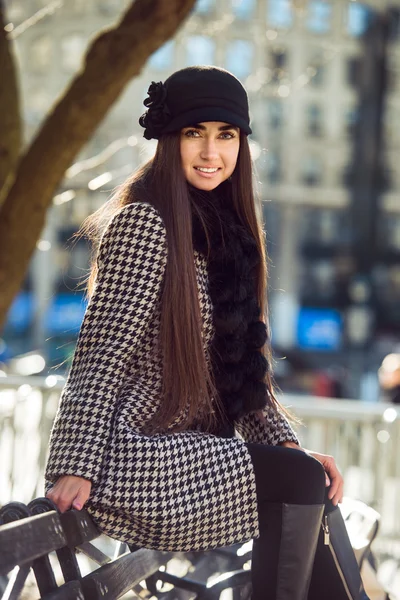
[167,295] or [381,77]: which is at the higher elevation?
[381,77]

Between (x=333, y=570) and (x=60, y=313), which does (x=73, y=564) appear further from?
(x=60, y=313)

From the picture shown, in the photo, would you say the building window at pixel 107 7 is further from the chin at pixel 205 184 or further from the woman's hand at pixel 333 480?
the woman's hand at pixel 333 480

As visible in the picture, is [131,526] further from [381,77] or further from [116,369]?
[381,77]

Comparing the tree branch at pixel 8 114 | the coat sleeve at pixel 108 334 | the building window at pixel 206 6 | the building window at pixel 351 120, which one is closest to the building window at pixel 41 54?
the building window at pixel 206 6

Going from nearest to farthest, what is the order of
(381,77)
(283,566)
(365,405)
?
(283,566), (365,405), (381,77)

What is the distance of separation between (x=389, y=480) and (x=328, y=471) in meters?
3.87

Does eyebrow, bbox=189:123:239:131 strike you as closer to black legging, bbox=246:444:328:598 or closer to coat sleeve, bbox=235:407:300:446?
coat sleeve, bbox=235:407:300:446

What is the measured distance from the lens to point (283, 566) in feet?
8.15

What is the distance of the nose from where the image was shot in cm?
292

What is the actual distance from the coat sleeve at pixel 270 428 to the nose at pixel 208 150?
0.77 m

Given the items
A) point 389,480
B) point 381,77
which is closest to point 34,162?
point 389,480

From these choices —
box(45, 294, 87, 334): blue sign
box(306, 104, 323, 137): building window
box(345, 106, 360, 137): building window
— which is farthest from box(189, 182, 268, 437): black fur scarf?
box(345, 106, 360, 137): building window

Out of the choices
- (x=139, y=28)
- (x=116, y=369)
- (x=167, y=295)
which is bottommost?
(x=116, y=369)

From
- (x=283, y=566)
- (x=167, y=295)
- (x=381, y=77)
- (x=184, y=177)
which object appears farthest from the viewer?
(x=381, y=77)
